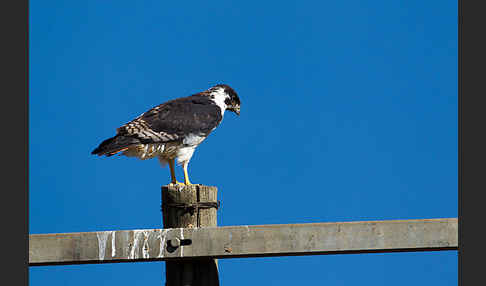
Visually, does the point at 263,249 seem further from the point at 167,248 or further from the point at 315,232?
the point at 167,248

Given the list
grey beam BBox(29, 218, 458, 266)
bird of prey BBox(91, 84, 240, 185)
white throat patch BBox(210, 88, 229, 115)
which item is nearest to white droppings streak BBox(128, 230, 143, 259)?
grey beam BBox(29, 218, 458, 266)

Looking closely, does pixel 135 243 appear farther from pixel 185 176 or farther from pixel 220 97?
pixel 220 97

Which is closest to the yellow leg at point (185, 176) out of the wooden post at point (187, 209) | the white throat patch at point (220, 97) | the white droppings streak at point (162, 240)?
the white throat patch at point (220, 97)

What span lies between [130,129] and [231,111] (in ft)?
5.96

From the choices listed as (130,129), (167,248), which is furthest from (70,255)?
(130,129)

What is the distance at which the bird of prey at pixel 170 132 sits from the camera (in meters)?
6.54

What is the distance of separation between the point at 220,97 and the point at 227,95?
129 mm

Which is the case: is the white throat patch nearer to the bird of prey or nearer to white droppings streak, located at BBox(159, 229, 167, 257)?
the bird of prey

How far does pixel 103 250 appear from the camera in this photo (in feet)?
13.1

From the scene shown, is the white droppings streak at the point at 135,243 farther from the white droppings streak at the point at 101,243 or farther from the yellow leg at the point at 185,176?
the yellow leg at the point at 185,176

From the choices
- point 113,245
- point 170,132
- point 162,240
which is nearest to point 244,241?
point 162,240

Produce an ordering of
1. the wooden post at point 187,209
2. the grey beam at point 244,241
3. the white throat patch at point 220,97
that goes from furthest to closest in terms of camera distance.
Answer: the white throat patch at point 220,97, the wooden post at point 187,209, the grey beam at point 244,241

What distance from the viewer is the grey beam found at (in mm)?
3777

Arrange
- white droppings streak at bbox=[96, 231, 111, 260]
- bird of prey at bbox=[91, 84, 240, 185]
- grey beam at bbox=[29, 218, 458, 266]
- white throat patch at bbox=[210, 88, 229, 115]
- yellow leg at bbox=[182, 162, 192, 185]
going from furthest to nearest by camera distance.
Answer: white throat patch at bbox=[210, 88, 229, 115] → yellow leg at bbox=[182, 162, 192, 185] → bird of prey at bbox=[91, 84, 240, 185] → white droppings streak at bbox=[96, 231, 111, 260] → grey beam at bbox=[29, 218, 458, 266]
